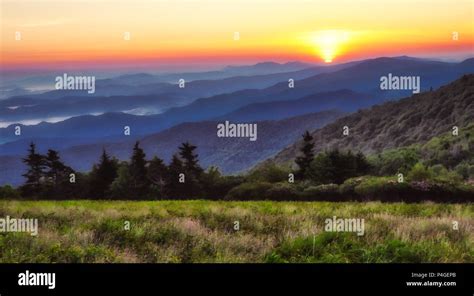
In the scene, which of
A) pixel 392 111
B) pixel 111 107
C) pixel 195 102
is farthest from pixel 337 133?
pixel 111 107

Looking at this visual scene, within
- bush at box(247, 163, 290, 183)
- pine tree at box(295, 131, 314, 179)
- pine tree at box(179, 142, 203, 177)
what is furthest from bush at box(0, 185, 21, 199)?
pine tree at box(295, 131, 314, 179)

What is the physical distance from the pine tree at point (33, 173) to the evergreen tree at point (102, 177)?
1.60 metres

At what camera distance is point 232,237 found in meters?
13.5

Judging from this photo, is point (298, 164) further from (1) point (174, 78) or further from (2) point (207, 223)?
(2) point (207, 223)

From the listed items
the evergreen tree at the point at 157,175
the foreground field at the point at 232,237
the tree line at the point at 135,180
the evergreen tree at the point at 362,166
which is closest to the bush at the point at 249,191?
the tree line at the point at 135,180

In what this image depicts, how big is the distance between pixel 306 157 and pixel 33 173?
870 centimetres

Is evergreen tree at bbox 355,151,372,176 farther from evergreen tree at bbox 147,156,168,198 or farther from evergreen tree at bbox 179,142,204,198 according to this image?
evergreen tree at bbox 147,156,168,198

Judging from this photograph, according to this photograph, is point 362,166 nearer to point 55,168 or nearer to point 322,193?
point 322,193

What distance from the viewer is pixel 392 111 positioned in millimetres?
23891

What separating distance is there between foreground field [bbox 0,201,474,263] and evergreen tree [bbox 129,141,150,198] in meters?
4.28

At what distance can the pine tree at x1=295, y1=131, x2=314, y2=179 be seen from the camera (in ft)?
68.6

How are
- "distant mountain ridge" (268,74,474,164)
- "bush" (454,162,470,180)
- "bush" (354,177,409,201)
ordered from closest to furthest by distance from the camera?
"bush" (354,177,409,201)
"bush" (454,162,470,180)
"distant mountain ridge" (268,74,474,164)

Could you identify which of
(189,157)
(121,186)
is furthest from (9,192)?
(189,157)
